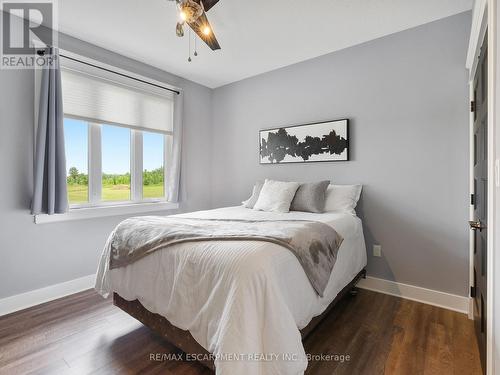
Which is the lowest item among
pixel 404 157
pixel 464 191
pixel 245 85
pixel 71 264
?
pixel 71 264

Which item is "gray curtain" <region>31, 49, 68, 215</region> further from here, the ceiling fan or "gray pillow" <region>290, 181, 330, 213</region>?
"gray pillow" <region>290, 181, 330, 213</region>

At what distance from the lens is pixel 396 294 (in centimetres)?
256

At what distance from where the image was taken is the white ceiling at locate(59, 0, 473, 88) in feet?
7.07

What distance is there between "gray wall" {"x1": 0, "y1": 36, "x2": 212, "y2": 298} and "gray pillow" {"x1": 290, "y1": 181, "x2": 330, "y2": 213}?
2.06 metres

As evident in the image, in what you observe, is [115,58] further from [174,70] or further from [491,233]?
[491,233]

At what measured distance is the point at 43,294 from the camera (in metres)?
2.45

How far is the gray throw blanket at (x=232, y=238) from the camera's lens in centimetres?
Answer: 151

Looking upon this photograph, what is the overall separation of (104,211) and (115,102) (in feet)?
4.10

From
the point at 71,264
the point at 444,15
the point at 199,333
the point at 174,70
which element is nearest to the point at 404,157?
the point at 444,15

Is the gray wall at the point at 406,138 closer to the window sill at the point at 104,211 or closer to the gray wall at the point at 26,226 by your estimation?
the window sill at the point at 104,211

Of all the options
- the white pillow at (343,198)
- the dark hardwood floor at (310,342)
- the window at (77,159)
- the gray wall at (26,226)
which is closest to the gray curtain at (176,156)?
the gray wall at (26,226)

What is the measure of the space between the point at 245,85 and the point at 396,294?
10.4 ft

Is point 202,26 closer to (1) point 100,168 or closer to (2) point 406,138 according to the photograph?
(1) point 100,168

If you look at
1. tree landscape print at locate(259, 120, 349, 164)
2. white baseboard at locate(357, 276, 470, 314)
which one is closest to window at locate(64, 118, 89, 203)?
tree landscape print at locate(259, 120, 349, 164)
